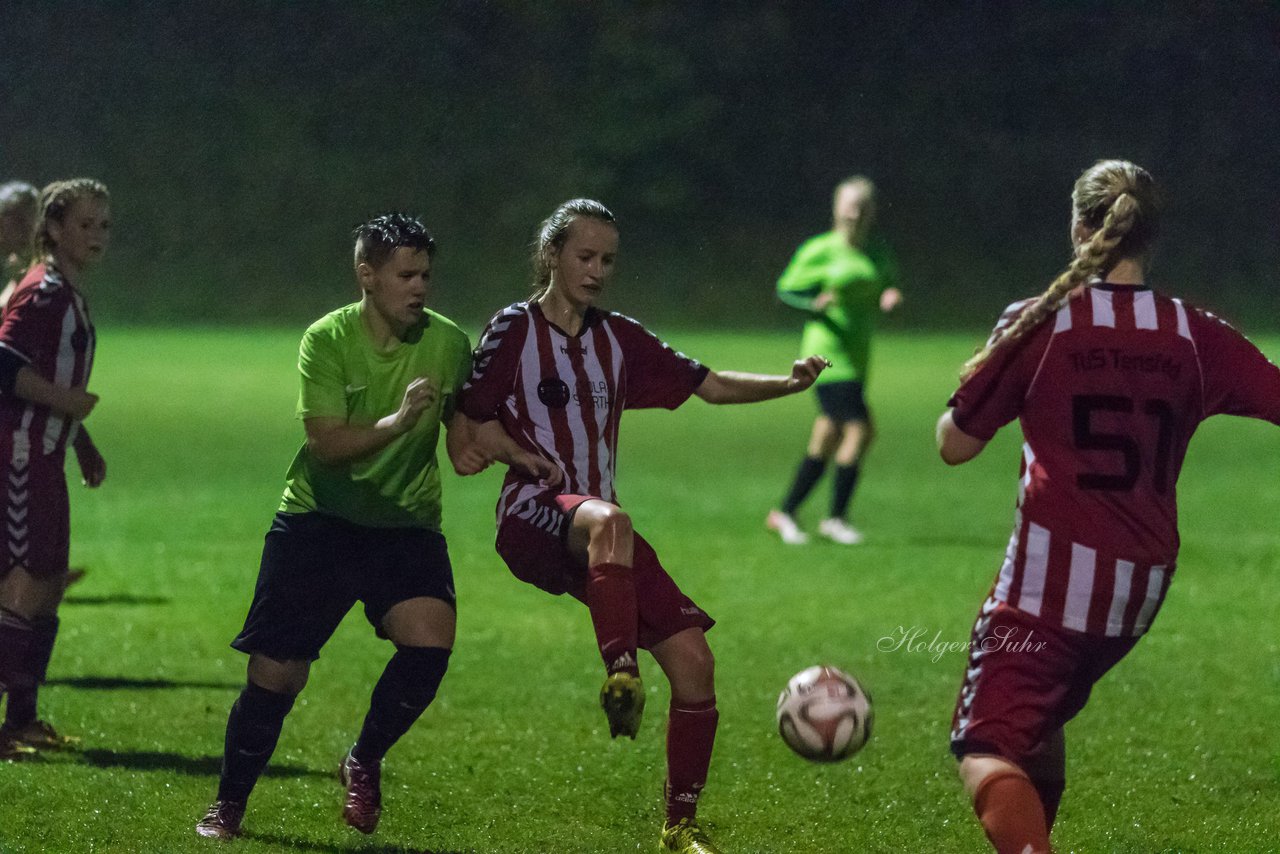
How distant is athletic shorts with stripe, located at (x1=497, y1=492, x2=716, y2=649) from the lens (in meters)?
4.55

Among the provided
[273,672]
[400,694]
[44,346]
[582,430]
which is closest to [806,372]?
[582,430]

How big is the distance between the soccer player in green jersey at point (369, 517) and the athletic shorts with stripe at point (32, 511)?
1.33 metres

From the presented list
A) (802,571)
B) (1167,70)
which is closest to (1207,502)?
(802,571)

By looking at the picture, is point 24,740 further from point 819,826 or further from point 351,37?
point 351,37

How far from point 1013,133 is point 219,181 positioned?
594 inches

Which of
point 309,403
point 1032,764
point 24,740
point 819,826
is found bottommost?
point 24,740

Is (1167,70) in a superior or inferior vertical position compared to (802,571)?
superior

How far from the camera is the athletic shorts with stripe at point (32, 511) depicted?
568 centimetres

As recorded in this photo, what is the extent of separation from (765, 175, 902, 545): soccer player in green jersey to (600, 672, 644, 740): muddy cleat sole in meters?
6.85

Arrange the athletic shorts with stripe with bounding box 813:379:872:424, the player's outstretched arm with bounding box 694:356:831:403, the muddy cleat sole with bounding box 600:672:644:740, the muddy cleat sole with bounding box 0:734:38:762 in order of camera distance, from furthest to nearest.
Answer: the athletic shorts with stripe with bounding box 813:379:872:424 → the muddy cleat sole with bounding box 0:734:38:762 → the player's outstretched arm with bounding box 694:356:831:403 → the muddy cleat sole with bounding box 600:672:644:740

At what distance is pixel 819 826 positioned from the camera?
509 cm

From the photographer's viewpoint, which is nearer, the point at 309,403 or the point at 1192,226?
the point at 309,403

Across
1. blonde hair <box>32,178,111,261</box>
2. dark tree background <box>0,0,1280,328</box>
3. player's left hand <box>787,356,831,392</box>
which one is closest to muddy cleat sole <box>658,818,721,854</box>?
player's left hand <box>787,356,831,392</box>

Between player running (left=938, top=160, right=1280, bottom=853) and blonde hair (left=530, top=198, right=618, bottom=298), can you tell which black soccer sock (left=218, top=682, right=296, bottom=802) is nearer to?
blonde hair (left=530, top=198, right=618, bottom=298)
